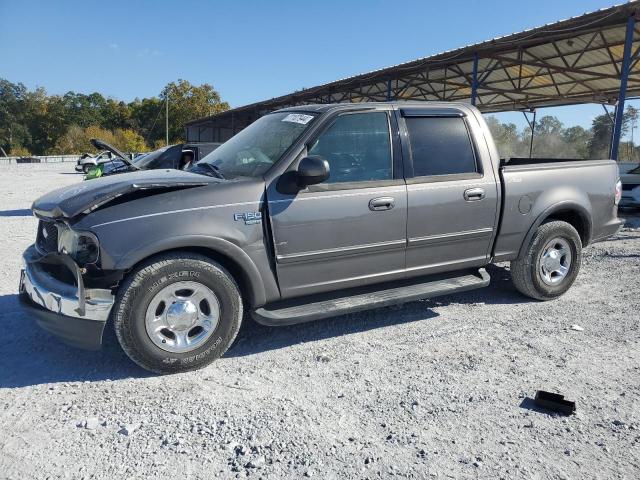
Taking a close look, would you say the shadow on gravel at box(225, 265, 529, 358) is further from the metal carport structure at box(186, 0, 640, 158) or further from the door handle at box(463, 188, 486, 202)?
the metal carport structure at box(186, 0, 640, 158)

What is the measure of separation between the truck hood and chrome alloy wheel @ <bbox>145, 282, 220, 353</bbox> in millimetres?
664

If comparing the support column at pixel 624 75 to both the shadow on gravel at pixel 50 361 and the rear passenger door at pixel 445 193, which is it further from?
the shadow on gravel at pixel 50 361

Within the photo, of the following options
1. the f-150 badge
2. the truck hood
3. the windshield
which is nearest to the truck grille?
the truck hood

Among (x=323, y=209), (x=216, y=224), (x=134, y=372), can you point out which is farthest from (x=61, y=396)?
(x=323, y=209)

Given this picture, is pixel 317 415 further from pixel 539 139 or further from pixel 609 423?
pixel 539 139

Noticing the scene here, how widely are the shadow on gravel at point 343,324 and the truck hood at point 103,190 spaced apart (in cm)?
132

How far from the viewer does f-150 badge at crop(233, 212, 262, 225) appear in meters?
3.38

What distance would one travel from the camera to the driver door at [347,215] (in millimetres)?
3562

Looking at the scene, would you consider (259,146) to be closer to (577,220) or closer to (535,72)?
(577,220)

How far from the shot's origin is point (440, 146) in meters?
4.26

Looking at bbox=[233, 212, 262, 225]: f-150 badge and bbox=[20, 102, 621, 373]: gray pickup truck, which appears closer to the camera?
bbox=[20, 102, 621, 373]: gray pickup truck

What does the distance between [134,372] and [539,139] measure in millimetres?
22959

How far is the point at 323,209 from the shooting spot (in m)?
3.63

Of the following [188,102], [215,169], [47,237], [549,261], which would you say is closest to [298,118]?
[215,169]
